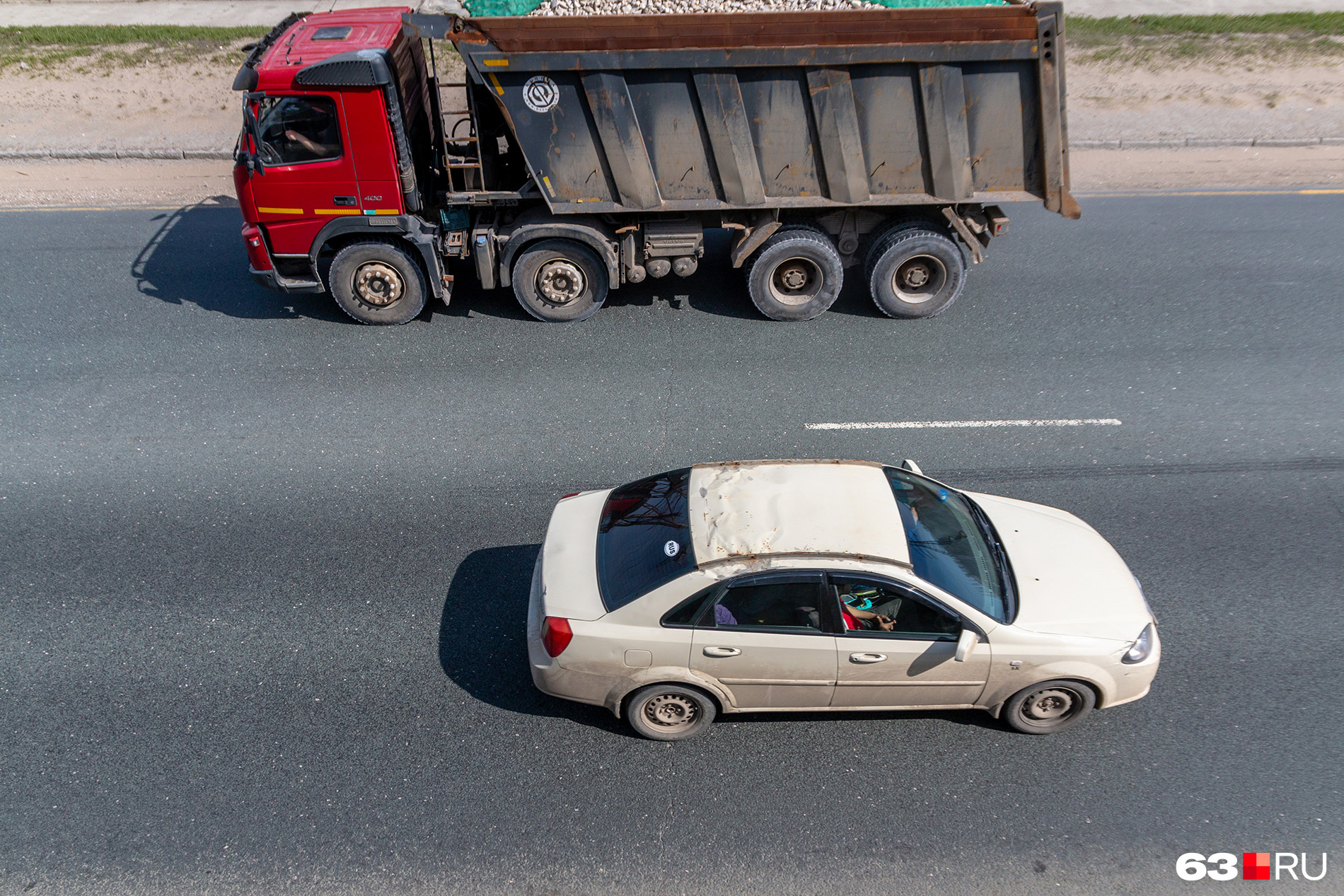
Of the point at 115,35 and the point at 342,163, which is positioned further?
the point at 115,35

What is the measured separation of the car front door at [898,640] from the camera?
179 inches

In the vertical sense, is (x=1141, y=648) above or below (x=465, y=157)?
below

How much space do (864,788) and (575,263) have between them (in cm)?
602

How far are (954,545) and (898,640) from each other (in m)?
0.72

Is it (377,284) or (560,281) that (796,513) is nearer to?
(560,281)

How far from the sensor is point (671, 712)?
4.92m

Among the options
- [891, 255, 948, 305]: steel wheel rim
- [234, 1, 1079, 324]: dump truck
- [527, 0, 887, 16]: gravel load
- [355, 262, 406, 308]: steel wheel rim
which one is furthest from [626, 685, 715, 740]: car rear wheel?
[527, 0, 887, 16]: gravel load

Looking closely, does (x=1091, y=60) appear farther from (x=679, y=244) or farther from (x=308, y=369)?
(x=308, y=369)

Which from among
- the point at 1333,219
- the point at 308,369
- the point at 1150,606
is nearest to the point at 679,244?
the point at 308,369

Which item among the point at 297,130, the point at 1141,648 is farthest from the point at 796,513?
the point at 297,130

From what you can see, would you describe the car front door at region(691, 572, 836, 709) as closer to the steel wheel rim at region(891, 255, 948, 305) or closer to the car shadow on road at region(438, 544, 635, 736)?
the car shadow on road at region(438, 544, 635, 736)

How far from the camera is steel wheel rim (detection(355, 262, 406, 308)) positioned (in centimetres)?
879

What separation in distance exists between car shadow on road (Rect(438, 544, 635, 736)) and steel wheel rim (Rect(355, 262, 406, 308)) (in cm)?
392

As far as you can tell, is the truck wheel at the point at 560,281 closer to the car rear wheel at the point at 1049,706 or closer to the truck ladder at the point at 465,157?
the truck ladder at the point at 465,157
